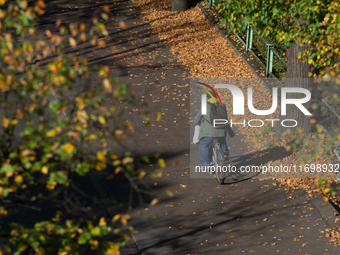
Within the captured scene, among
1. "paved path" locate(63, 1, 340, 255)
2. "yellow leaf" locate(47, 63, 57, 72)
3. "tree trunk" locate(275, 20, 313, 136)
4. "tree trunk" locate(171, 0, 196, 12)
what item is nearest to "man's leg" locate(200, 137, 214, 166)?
"paved path" locate(63, 1, 340, 255)

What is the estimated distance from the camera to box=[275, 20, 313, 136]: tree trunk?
31.8ft

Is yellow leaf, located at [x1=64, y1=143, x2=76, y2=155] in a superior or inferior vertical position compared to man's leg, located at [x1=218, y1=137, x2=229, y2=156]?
superior

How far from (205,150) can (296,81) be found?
2.88 m

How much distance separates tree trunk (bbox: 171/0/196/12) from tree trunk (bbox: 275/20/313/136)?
36.4ft

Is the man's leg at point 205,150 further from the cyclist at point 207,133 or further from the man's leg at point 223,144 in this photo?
the man's leg at point 223,144

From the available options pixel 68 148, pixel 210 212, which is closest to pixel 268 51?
pixel 210 212

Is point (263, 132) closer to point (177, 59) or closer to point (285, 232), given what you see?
point (285, 232)

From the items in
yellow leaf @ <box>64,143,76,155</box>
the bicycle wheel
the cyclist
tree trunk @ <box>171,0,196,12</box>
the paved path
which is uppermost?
yellow leaf @ <box>64,143,76,155</box>

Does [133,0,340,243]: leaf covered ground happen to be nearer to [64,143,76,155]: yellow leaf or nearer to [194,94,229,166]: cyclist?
[194,94,229,166]: cyclist

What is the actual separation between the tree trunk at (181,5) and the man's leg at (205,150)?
12809mm

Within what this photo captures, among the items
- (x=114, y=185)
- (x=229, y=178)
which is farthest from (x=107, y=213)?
(x=229, y=178)

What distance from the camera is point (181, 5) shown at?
20.1m

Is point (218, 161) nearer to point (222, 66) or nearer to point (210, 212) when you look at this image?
point (210, 212)

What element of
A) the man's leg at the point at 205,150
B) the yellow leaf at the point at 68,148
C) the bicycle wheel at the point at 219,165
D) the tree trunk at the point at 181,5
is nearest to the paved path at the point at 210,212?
the bicycle wheel at the point at 219,165
